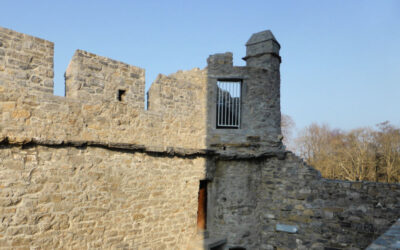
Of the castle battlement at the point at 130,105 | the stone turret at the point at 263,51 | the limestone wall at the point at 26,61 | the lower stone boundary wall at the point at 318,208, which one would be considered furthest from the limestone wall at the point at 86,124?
the stone turret at the point at 263,51

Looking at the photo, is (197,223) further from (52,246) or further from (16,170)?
(16,170)

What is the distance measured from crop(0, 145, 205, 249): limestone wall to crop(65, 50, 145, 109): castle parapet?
107cm

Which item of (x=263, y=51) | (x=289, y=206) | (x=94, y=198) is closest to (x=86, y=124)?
(x=94, y=198)

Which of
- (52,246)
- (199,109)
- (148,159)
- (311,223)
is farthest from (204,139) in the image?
(52,246)

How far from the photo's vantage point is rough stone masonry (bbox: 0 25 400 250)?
4625mm

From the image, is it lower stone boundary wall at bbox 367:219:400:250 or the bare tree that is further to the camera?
the bare tree

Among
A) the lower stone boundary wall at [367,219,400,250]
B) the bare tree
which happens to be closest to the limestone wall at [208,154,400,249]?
the lower stone boundary wall at [367,219,400,250]

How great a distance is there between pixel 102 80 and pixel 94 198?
2254mm

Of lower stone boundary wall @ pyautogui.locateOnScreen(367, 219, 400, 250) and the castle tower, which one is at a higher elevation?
the castle tower

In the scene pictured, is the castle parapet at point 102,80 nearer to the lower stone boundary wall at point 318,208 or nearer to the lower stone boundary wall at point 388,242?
the lower stone boundary wall at point 318,208

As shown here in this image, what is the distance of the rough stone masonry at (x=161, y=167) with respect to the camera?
4625 millimetres

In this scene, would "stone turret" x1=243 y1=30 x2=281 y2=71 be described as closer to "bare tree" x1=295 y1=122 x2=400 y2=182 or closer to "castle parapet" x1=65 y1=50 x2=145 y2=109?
"castle parapet" x1=65 y1=50 x2=145 y2=109

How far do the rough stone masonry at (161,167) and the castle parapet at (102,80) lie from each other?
Answer: 0.07 ft

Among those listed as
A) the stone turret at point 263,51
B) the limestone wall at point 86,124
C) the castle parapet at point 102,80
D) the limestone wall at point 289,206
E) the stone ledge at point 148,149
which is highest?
the stone turret at point 263,51
